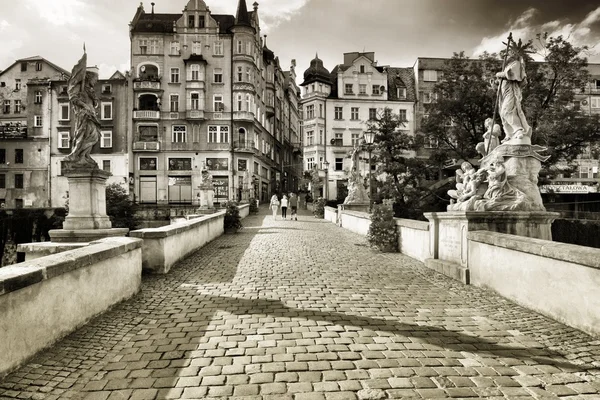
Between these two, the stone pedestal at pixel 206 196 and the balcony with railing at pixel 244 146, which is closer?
the stone pedestal at pixel 206 196

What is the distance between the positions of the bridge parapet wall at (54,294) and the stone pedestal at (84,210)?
3264mm

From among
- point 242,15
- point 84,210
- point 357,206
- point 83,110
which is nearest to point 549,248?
point 84,210

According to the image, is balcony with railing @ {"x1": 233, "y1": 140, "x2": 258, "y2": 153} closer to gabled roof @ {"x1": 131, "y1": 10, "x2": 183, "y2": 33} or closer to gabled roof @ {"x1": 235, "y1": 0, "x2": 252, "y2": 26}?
gabled roof @ {"x1": 235, "y1": 0, "x2": 252, "y2": 26}

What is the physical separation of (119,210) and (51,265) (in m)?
25.0

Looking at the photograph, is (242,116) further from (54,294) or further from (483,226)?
(54,294)

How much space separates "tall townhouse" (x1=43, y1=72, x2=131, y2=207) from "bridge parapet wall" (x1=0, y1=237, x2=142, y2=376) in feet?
150

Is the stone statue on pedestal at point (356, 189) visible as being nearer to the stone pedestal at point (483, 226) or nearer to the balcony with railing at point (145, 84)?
the stone pedestal at point (483, 226)

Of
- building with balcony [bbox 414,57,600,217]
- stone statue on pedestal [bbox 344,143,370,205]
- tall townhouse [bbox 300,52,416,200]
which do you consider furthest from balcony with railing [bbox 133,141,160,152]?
stone statue on pedestal [bbox 344,143,370,205]

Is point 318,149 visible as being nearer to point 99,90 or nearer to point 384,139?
point 384,139

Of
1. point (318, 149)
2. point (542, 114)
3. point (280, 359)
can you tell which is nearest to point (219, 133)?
point (318, 149)

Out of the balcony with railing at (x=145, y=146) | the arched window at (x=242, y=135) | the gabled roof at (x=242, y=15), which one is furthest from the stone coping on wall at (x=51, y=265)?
the gabled roof at (x=242, y=15)

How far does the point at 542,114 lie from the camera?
1054 inches

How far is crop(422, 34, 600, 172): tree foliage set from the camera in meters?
26.3

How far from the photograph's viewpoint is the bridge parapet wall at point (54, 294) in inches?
136
